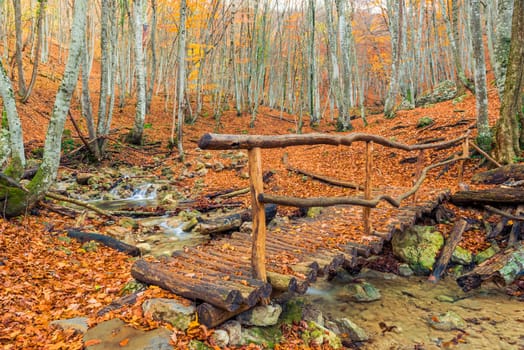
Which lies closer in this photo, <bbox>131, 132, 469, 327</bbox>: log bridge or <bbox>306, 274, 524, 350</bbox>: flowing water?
<bbox>131, 132, 469, 327</bbox>: log bridge

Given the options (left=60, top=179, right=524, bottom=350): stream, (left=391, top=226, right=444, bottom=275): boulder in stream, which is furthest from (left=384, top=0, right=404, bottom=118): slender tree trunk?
(left=60, top=179, right=524, bottom=350): stream

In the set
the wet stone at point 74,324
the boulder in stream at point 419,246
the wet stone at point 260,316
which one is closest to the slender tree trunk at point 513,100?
the boulder in stream at point 419,246

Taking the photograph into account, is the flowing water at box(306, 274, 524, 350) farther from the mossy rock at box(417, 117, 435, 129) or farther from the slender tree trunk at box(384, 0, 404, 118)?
the slender tree trunk at box(384, 0, 404, 118)

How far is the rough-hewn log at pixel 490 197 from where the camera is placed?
6.00 meters

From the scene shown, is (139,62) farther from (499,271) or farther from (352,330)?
(499,271)

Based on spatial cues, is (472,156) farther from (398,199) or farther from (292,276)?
(292,276)

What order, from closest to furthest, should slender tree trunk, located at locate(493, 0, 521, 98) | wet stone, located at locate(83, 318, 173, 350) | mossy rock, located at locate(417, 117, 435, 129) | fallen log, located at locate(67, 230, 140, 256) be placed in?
wet stone, located at locate(83, 318, 173, 350), fallen log, located at locate(67, 230, 140, 256), slender tree trunk, located at locate(493, 0, 521, 98), mossy rock, located at locate(417, 117, 435, 129)

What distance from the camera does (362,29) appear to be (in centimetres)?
4009

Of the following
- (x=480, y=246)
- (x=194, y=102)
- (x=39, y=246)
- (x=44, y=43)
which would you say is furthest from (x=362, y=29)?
(x=39, y=246)

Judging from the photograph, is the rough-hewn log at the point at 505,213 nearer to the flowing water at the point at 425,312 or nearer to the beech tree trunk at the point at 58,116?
the flowing water at the point at 425,312

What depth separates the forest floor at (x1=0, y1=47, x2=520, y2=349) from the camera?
3.26 m

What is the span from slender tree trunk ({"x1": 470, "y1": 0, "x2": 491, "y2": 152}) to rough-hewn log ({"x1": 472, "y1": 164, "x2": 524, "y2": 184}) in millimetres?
1251

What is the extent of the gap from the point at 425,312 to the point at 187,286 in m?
3.56

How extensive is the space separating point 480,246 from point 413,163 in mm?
4761
